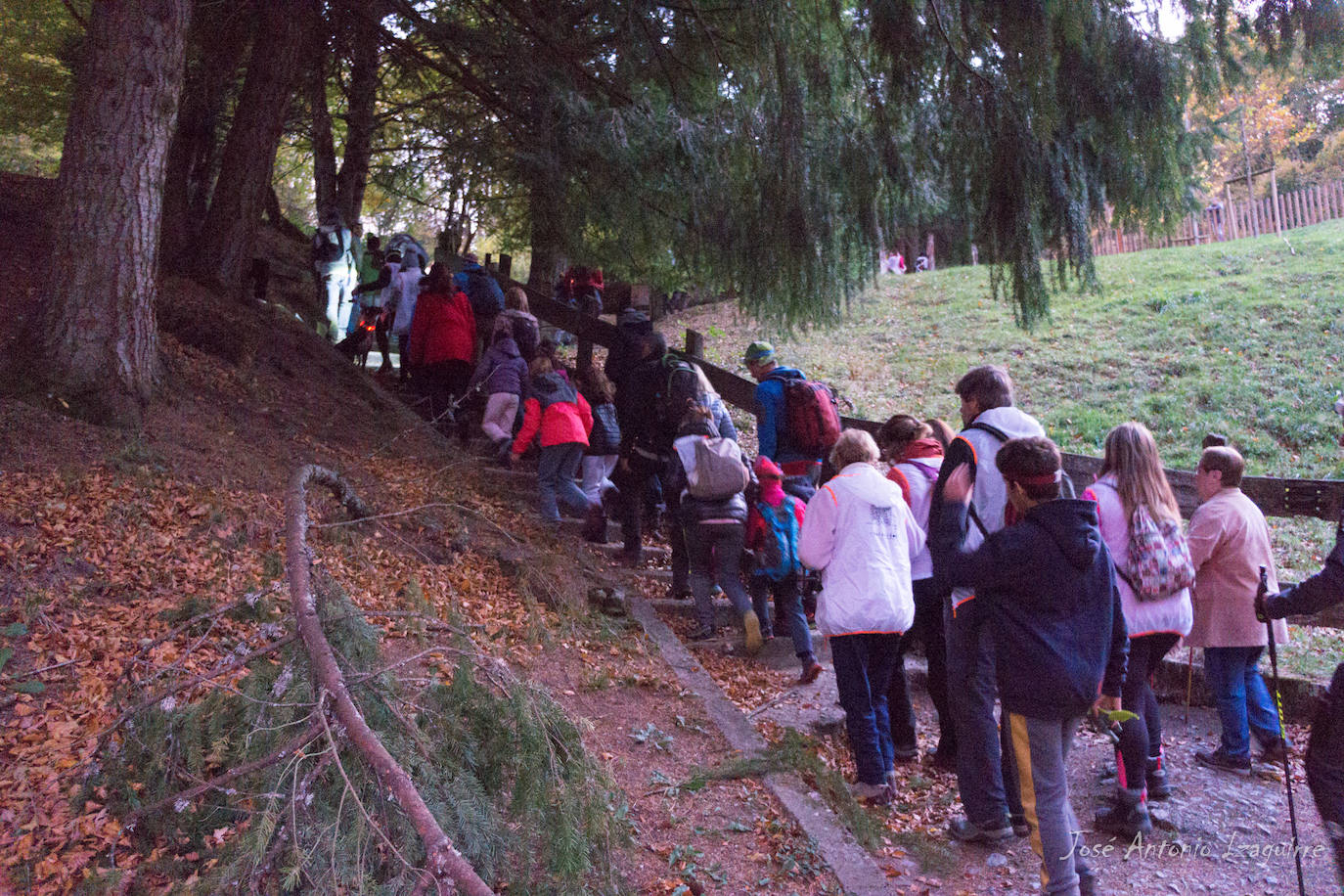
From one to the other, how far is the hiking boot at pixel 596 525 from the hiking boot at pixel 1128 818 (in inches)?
178

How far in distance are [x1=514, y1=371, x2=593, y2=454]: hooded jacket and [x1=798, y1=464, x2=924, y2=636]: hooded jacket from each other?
3.13 m

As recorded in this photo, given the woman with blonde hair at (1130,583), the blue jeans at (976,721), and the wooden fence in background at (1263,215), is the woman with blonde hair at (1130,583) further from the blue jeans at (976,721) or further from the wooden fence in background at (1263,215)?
the wooden fence in background at (1263,215)

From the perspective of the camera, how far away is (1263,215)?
2128cm

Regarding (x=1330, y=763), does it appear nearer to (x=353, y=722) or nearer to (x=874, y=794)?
(x=874, y=794)

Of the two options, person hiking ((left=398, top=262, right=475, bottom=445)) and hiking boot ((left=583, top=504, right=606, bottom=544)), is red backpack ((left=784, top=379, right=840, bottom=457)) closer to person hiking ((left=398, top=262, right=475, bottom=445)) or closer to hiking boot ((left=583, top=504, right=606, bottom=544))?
hiking boot ((left=583, top=504, right=606, bottom=544))

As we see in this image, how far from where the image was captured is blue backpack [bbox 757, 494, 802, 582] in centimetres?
609

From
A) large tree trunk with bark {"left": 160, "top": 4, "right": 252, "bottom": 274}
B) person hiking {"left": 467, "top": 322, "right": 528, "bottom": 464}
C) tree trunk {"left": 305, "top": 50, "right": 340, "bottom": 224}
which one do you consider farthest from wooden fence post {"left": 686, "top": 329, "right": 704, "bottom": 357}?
large tree trunk with bark {"left": 160, "top": 4, "right": 252, "bottom": 274}

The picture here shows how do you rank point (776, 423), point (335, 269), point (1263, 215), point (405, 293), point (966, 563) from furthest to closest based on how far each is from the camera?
point (1263, 215)
point (335, 269)
point (405, 293)
point (776, 423)
point (966, 563)

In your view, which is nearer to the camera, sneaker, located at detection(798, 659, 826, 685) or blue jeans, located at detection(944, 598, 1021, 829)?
blue jeans, located at detection(944, 598, 1021, 829)

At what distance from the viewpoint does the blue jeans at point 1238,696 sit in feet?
16.8

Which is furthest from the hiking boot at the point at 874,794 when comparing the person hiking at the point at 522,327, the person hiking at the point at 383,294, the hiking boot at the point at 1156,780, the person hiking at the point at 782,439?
the person hiking at the point at 383,294

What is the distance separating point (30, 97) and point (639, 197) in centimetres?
1156

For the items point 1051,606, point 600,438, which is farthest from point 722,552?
Result: point 1051,606

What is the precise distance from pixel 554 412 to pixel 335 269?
630cm
